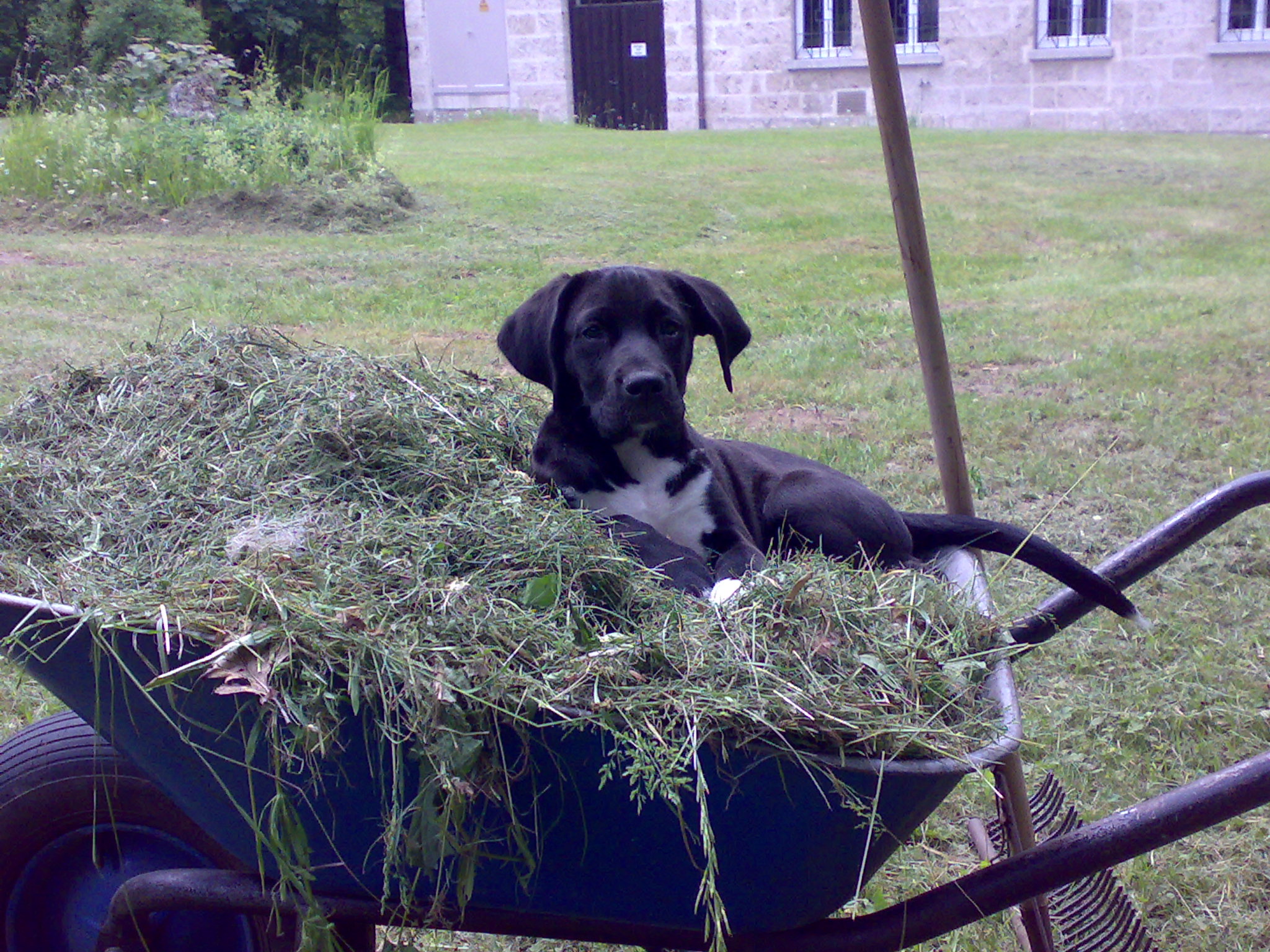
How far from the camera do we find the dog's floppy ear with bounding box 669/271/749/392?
2787mm

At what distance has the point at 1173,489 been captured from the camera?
15.6ft

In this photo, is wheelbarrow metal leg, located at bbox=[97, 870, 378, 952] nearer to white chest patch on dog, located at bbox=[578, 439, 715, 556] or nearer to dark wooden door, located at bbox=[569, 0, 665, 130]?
white chest patch on dog, located at bbox=[578, 439, 715, 556]

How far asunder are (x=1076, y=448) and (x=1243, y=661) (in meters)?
1.77

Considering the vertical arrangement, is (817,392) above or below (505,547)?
below

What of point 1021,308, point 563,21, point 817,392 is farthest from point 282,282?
point 563,21

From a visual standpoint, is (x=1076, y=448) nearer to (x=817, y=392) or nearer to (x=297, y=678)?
(x=817, y=392)

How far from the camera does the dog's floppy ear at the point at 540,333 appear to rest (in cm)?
271

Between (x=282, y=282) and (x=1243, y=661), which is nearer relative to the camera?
(x=1243, y=661)

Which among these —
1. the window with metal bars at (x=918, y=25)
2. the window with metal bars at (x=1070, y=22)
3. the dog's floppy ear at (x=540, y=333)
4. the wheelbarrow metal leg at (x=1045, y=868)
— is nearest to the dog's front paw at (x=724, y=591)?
the wheelbarrow metal leg at (x=1045, y=868)

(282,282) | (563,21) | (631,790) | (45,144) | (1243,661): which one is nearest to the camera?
(631,790)

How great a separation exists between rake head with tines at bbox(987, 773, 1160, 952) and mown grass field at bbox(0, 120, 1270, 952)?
130 mm

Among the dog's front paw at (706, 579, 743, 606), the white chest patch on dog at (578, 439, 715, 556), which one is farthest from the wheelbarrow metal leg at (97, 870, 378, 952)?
the white chest patch on dog at (578, 439, 715, 556)

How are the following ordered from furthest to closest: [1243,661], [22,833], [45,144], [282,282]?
[45,144] → [282,282] → [1243,661] → [22,833]

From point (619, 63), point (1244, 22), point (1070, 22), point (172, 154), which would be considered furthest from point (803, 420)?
point (619, 63)
